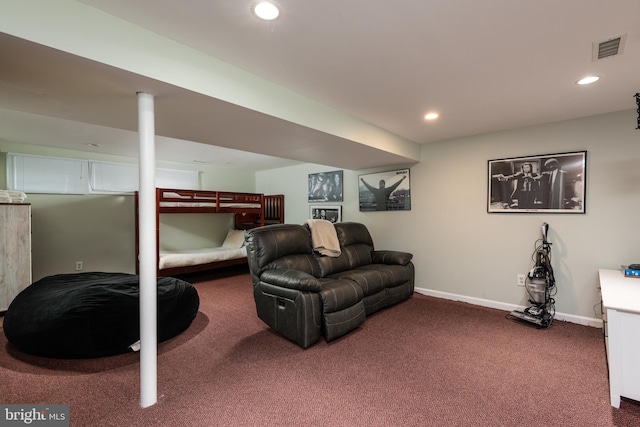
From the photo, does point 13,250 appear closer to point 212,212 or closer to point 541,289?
point 212,212

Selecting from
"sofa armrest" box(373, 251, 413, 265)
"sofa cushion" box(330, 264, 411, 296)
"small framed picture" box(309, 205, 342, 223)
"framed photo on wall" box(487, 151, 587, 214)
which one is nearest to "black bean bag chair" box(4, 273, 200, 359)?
"sofa cushion" box(330, 264, 411, 296)

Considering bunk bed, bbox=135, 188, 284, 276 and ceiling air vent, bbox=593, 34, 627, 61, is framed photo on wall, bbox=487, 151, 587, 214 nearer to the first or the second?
ceiling air vent, bbox=593, 34, 627, 61

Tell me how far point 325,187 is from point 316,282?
119 inches

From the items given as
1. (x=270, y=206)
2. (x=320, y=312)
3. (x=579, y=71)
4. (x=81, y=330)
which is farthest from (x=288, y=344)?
(x=270, y=206)

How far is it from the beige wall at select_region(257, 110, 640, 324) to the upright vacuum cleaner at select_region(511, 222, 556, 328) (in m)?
0.10

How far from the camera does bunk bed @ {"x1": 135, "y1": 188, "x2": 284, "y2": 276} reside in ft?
15.0

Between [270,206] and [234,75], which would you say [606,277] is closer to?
[234,75]

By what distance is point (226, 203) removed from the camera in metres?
5.43

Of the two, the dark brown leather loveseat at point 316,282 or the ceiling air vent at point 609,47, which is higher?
the ceiling air vent at point 609,47

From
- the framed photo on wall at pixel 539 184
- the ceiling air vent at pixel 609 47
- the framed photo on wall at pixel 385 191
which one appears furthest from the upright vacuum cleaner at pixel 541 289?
the ceiling air vent at pixel 609 47

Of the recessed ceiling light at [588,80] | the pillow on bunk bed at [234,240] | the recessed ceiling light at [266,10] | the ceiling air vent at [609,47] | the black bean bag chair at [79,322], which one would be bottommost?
the black bean bag chair at [79,322]

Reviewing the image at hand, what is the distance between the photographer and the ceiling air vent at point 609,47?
157 centimetres

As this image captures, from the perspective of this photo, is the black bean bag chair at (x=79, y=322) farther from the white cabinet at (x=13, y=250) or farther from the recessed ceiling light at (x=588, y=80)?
the recessed ceiling light at (x=588, y=80)

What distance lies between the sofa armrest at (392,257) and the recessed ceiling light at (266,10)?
10.2 ft
